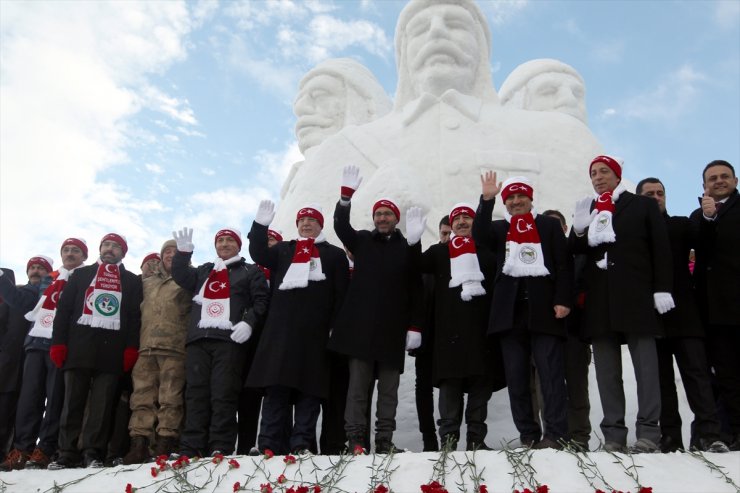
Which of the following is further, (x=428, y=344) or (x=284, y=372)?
(x=428, y=344)

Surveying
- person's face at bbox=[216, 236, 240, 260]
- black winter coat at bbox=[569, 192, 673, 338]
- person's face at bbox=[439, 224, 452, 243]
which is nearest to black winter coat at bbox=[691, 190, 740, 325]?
black winter coat at bbox=[569, 192, 673, 338]

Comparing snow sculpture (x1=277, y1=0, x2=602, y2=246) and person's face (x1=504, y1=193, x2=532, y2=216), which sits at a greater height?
snow sculpture (x1=277, y1=0, x2=602, y2=246)

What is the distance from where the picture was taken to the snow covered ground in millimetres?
3725

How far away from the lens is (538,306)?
452 centimetres

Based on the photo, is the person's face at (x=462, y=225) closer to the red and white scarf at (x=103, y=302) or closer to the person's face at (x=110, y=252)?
the red and white scarf at (x=103, y=302)

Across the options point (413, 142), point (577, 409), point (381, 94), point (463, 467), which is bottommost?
point (463, 467)

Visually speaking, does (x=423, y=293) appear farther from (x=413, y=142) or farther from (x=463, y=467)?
(x=413, y=142)

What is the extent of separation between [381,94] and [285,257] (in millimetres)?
7722

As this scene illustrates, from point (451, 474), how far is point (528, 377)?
94 centimetres

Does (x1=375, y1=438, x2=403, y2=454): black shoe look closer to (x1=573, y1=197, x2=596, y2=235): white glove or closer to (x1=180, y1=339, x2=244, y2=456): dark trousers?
(x1=180, y1=339, x2=244, y2=456): dark trousers

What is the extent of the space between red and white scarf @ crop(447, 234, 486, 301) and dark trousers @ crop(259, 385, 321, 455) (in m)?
1.24

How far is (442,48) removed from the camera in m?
9.21

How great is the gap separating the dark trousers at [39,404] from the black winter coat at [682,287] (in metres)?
4.33

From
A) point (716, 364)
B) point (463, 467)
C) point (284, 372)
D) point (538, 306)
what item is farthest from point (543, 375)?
point (284, 372)
